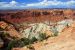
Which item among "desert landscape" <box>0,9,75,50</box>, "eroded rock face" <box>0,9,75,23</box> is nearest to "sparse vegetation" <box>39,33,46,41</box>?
"desert landscape" <box>0,9,75,50</box>

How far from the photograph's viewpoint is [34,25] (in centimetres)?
848

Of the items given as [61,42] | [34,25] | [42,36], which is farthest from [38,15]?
[61,42]

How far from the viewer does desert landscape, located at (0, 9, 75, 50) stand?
8.26 meters

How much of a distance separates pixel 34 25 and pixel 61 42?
1.38 m

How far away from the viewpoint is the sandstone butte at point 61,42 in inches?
282

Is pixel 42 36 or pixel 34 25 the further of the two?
pixel 34 25

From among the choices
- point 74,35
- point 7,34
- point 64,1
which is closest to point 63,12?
point 64,1

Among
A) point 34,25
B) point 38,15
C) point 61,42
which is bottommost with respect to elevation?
point 61,42

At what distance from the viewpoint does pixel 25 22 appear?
327 inches

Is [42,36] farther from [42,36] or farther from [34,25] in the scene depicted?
[34,25]

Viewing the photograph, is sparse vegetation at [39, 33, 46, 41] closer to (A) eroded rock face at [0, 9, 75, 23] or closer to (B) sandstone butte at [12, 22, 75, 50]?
(B) sandstone butte at [12, 22, 75, 50]

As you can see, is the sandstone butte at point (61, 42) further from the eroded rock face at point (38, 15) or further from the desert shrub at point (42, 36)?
the eroded rock face at point (38, 15)

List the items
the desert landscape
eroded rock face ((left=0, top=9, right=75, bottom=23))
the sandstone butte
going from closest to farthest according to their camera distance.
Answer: the sandstone butte, the desert landscape, eroded rock face ((left=0, top=9, right=75, bottom=23))

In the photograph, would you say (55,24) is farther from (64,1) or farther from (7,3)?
(7,3)
